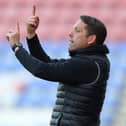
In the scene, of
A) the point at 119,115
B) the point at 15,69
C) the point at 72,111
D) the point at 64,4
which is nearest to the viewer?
the point at 72,111

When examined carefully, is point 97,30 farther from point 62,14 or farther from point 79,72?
point 62,14

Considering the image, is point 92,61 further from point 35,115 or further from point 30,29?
point 35,115

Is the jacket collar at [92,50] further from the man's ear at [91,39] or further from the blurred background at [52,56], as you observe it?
the blurred background at [52,56]

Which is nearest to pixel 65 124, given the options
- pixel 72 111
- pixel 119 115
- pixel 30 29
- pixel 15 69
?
pixel 72 111

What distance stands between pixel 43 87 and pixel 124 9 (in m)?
1.50

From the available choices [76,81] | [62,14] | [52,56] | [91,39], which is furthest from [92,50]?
[62,14]

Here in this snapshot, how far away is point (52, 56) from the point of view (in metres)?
11.3

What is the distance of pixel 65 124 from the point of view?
555cm

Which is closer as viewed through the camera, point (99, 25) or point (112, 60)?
point (99, 25)

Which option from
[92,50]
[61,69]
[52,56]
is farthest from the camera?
[52,56]

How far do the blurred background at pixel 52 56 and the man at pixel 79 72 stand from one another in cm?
489

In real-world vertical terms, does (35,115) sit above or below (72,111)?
above

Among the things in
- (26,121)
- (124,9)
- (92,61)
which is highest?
(124,9)

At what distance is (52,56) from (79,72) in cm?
580
